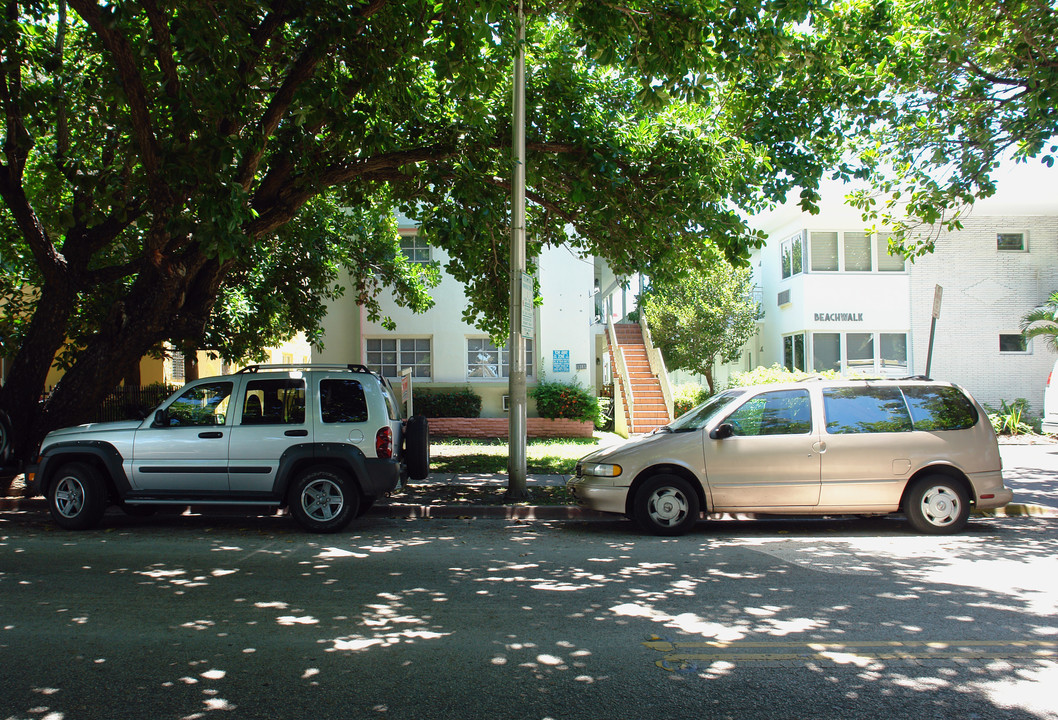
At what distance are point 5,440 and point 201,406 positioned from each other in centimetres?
451

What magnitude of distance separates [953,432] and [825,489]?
5.42ft

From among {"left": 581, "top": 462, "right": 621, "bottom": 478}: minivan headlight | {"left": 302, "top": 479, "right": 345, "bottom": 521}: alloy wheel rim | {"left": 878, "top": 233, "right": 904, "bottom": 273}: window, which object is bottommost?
{"left": 302, "top": 479, "right": 345, "bottom": 521}: alloy wheel rim

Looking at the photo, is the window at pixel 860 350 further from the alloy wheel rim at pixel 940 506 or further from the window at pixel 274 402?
the window at pixel 274 402

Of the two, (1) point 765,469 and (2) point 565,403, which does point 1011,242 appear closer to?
(2) point 565,403

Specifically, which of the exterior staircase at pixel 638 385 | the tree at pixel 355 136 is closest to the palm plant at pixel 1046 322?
the exterior staircase at pixel 638 385

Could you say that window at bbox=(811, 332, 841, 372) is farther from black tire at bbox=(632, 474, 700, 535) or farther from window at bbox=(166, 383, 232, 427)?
window at bbox=(166, 383, 232, 427)

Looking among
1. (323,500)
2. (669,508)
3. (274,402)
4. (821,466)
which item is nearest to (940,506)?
(821,466)

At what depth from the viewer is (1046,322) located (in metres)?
20.5

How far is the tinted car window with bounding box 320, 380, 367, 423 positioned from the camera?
28.8 feet

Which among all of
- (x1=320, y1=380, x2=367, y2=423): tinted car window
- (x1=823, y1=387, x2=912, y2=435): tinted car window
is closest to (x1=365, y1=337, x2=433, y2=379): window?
(x1=320, y1=380, x2=367, y2=423): tinted car window

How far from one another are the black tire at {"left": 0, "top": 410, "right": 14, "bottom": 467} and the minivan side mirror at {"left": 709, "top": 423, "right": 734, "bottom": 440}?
10222 millimetres

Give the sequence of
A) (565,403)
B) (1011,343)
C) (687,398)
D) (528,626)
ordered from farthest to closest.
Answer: (1011,343)
(687,398)
(565,403)
(528,626)

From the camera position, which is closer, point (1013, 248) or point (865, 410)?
point (865, 410)

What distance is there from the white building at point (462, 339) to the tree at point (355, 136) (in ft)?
21.8
